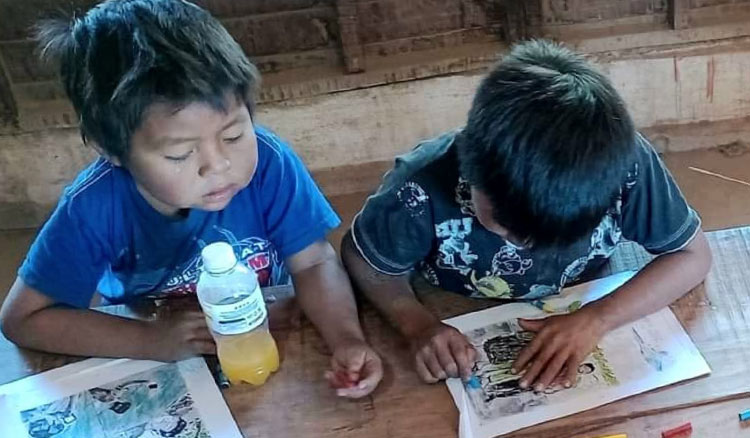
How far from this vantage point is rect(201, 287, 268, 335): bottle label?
1.09 m

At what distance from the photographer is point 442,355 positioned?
1156mm

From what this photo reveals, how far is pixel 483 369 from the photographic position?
1.16 m

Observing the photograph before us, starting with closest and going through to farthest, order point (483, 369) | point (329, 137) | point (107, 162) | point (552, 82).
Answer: point (552, 82) → point (483, 369) → point (107, 162) → point (329, 137)

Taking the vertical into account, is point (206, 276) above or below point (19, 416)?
above

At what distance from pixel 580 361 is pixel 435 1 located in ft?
3.97

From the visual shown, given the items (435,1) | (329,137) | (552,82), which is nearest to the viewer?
(552,82)

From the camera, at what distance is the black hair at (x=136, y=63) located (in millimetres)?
1104

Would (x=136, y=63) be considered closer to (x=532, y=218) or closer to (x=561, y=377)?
(x=532, y=218)

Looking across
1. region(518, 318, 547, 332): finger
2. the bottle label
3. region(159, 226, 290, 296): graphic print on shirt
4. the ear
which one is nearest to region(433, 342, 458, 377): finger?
region(518, 318, 547, 332): finger

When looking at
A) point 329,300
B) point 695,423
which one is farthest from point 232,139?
point 695,423

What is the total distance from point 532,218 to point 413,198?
23 cm

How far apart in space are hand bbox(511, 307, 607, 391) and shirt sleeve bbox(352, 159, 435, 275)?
19 cm

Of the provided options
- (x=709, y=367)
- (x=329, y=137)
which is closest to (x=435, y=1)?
(x=329, y=137)

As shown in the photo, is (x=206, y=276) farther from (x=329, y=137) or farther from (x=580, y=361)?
(x=329, y=137)
